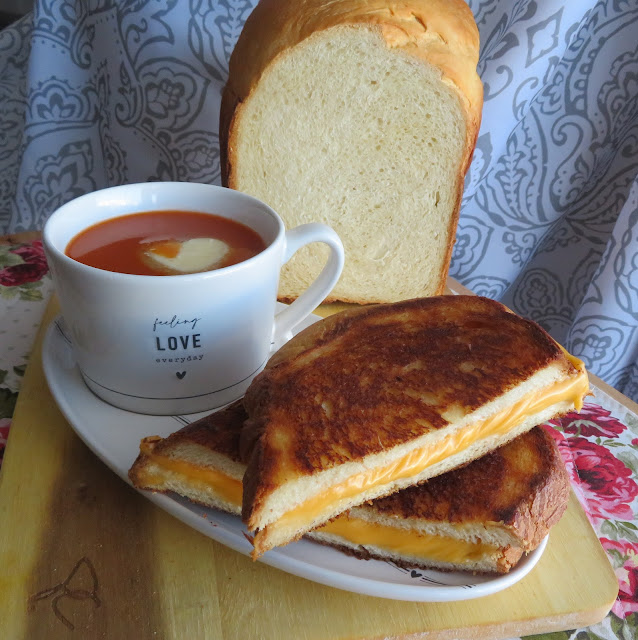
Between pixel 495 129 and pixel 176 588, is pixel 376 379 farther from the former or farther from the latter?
pixel 495 129

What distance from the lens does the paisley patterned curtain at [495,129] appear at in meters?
2.07

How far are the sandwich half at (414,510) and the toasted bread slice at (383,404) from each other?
4cm

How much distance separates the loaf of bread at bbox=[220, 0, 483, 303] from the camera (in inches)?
61.6

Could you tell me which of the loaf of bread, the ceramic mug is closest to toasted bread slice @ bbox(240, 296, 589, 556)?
the ceramic mug

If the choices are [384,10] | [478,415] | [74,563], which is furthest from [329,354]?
[384,10]

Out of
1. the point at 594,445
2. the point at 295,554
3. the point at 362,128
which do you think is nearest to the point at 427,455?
the point at 295,554

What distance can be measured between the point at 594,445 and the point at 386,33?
107 cm

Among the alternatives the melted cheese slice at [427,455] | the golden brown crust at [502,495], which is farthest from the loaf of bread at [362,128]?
the golden brown crust at [502,495]

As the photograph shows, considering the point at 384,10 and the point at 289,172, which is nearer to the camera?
the point at 384,10

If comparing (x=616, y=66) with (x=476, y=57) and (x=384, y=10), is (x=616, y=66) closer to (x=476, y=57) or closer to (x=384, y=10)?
(x=476, y=57)

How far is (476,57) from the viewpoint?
173 cm

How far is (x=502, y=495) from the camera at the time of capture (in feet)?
3.27

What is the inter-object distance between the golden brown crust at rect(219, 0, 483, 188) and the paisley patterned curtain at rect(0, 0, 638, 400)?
1.63ft

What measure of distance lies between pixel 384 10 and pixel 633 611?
4.43 ft
